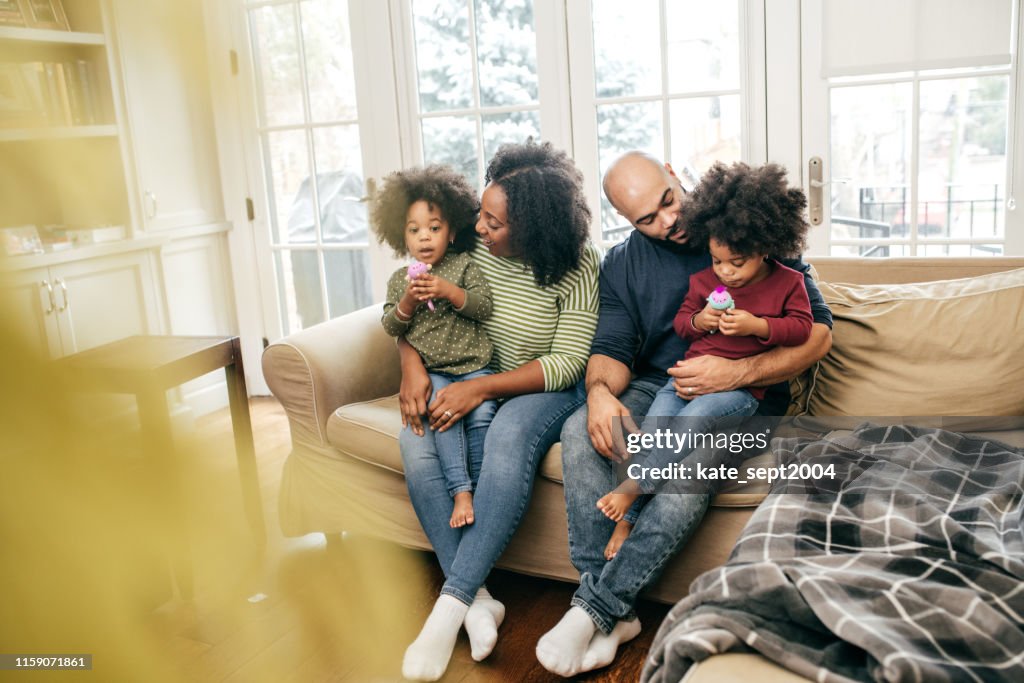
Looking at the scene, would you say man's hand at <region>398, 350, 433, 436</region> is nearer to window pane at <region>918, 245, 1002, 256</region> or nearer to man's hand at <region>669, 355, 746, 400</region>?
man's hand at <region>669, 355, 746, 400</region>

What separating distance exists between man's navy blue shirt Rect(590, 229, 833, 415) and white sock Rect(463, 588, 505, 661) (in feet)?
1.66

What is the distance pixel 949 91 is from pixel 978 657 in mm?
1791

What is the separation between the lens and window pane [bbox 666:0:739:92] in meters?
2.27

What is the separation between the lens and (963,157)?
6.89ft

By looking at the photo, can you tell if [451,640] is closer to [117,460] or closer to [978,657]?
[978,657]

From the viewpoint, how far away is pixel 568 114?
250 centimetres

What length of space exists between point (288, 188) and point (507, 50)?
0.94 meters

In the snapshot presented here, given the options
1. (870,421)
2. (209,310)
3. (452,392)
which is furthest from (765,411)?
(209,310)

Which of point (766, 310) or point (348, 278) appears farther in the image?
point (348, 278)

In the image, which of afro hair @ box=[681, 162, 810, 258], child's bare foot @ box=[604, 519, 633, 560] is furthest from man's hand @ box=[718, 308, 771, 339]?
child's bare foot @ box=[604, 519, 633, 560]

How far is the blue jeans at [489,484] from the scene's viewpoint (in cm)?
145

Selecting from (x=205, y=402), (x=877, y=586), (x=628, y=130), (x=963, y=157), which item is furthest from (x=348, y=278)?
(x=877, y=586)

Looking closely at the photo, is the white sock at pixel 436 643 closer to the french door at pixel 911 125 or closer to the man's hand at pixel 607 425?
the man's hand at pixel 607 425

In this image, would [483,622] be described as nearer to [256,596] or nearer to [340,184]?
[256,596]
